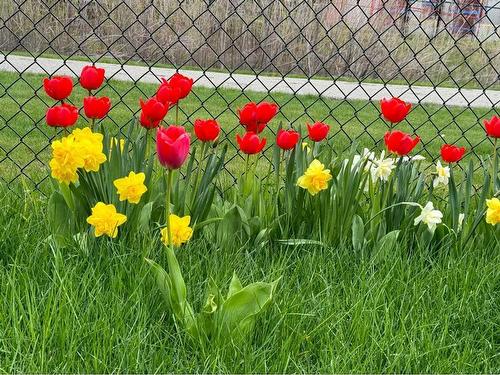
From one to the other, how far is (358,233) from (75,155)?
0.95 m

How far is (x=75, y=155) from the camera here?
214cm

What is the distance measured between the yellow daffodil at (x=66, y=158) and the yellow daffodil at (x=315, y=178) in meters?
0.69

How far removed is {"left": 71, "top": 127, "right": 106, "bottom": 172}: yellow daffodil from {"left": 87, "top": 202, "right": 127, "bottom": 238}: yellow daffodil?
114 millimetres

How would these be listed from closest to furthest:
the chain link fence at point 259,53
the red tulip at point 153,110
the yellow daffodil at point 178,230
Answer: the yellow daffodil at point 178,230, the red tulip at point 153,110, the chain link fence at point 259,53

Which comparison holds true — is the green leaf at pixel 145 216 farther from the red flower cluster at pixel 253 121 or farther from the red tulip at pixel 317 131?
the red tulip at pixel 317 131

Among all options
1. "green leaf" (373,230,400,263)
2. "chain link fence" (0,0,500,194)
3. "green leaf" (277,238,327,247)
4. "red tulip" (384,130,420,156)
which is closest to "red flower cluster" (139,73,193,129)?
"green leaf" (277,238,327,247)

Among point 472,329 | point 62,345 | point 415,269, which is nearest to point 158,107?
point 62,345

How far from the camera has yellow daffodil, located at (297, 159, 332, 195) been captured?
2410 mm

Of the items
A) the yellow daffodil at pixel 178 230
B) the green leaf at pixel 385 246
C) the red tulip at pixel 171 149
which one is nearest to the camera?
the red tulip at pixel 171 149

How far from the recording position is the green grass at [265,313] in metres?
1.81

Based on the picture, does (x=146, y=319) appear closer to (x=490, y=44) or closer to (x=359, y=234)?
(x=359, y=234)

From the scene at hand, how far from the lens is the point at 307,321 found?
2.04m

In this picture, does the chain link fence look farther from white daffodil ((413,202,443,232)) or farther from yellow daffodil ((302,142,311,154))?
white daffodil ((413,202,443,232))

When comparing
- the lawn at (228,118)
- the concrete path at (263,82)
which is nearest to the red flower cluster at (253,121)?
the lawn at (228,118)
